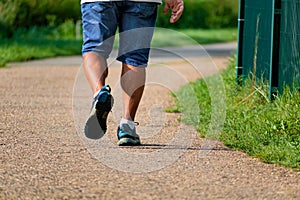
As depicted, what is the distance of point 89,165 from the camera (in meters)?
5.50

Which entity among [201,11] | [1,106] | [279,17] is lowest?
[201,11]

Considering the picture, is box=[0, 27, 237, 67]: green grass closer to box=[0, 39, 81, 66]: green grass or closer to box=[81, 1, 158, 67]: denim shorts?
box=[0, 39, 81, 66]: green grass

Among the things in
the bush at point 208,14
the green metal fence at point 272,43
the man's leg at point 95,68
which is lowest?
the bush at point 208,14

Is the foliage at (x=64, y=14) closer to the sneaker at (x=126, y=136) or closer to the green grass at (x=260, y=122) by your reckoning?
the green grass at (x=260, y=122)

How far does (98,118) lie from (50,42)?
1301 cm

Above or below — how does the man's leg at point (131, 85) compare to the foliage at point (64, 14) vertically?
above

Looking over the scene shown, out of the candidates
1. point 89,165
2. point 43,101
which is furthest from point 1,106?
point 89,165

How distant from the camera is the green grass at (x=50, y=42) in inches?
609

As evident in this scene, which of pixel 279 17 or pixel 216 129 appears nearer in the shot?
pixel 216 129

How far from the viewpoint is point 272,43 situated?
25.4ft

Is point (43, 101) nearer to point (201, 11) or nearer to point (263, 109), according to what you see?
point (263, 109)

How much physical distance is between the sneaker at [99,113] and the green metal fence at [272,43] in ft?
7.44

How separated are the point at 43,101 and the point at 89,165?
12.5ft

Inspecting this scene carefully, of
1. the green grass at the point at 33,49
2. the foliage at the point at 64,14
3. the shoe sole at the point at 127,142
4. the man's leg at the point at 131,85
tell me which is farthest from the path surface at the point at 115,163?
the foliage at the point at 64,14
